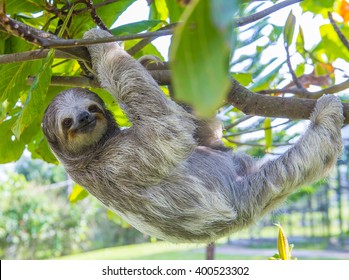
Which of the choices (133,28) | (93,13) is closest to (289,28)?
(133,28)

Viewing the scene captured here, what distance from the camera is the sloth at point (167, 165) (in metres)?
3.23

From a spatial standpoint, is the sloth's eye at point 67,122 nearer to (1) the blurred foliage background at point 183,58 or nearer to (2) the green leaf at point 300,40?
(1) the blurred foliage background at point 183,58

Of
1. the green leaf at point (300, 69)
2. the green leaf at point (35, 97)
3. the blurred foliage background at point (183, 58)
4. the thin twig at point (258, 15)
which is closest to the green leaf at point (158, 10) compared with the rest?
the blurred foliage background at point (183, 58)

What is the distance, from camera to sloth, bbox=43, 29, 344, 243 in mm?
3229

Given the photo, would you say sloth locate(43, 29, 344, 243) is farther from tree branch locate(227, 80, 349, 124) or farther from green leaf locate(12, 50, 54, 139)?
green leaf locate(12, 50, 54, 139)

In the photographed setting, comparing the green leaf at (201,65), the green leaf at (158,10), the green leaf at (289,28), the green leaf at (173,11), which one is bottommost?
the green leaf at (201,65)

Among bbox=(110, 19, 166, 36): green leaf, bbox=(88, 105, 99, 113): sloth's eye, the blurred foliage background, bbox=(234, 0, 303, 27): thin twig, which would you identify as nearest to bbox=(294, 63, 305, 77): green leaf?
the blurred foliage background

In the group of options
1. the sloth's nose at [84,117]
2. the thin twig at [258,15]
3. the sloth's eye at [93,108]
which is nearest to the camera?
the thin twig at [258,15]

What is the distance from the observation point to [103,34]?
3.18 metres

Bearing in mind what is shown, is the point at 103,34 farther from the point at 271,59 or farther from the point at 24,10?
the point at 271,59

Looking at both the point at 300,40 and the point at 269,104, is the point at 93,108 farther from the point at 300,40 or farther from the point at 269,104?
the point at 300,40

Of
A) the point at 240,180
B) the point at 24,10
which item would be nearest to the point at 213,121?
the point at 240,180

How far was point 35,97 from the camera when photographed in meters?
2.74

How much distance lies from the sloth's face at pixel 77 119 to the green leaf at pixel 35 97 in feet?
1.92
